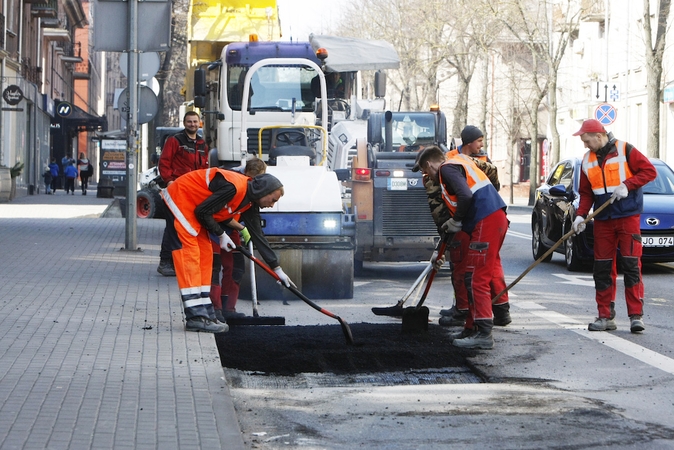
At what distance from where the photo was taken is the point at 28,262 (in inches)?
553

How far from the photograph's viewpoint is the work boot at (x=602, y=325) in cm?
936

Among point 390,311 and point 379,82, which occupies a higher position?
point 379,82

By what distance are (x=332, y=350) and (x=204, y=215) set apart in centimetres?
139

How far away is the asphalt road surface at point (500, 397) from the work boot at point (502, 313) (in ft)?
0.24

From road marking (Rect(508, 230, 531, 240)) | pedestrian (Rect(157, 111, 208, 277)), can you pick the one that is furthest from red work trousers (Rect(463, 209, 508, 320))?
road marking (Rect(508, 230, 531, 240))

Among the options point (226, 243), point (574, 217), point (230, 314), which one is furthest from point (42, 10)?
point (226, 243)

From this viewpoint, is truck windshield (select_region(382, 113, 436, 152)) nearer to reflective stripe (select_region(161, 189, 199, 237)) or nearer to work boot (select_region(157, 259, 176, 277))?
work boot (select_region(157, 259, 176, 277))

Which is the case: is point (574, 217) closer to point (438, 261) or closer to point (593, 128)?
point (593, 128)

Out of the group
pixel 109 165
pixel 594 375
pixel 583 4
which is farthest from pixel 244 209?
pixel 583 4

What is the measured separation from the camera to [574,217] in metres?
14.8

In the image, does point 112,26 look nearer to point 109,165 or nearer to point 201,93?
point 201,93

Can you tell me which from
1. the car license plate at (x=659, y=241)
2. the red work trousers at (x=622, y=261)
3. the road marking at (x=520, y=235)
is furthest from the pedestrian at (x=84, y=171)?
the red work trousers at (x=622, y=261)

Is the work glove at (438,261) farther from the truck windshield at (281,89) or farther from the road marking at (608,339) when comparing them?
the truck windshield at (281,89)

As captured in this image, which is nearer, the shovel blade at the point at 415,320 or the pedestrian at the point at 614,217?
→ the shovel blade at the point at 415,320
